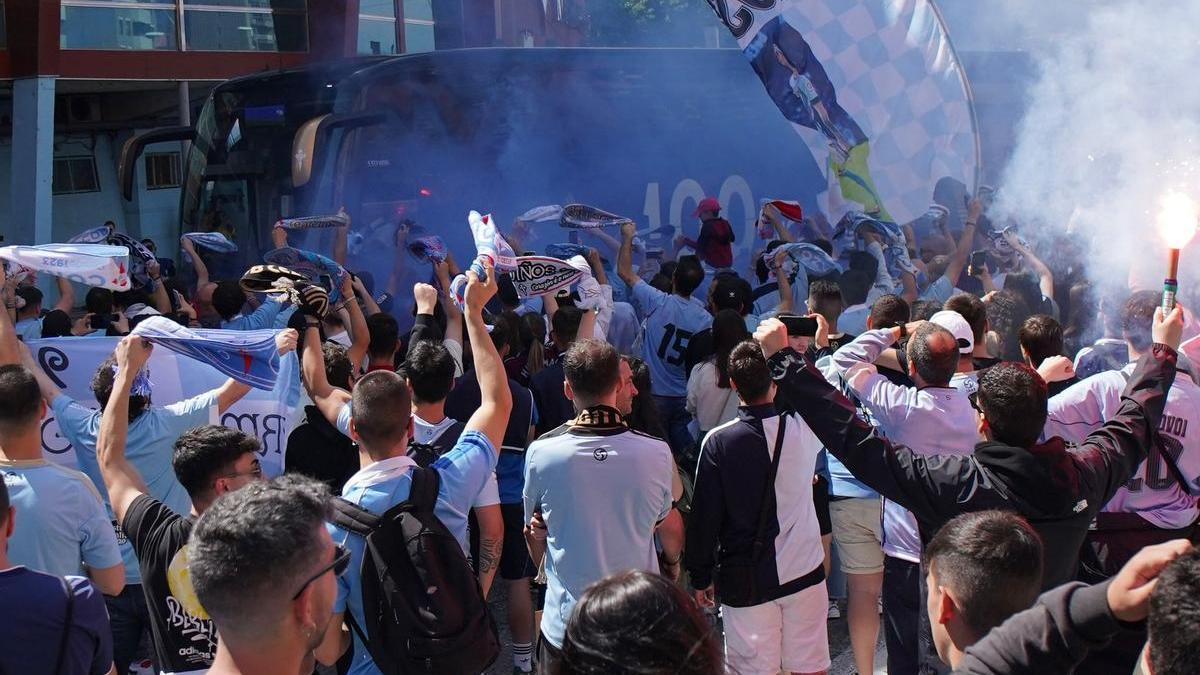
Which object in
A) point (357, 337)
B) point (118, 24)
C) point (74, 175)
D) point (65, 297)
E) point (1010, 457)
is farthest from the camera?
point (74, 175)

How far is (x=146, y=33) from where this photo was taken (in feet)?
58.6

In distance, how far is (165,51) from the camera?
58.9ft

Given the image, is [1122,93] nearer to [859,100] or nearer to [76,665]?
[859,100]

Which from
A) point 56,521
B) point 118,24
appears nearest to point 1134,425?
point 56,521

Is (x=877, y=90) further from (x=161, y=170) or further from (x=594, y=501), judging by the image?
(x=161, y=170)

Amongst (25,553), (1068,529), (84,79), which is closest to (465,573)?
(25,553)

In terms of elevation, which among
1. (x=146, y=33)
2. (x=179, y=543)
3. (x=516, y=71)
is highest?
(x=146, y=33)

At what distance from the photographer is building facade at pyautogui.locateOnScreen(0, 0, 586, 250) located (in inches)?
678

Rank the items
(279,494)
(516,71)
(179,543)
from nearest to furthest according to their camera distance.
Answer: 1. (279,494)
2. (179,543)
3. (516,71)

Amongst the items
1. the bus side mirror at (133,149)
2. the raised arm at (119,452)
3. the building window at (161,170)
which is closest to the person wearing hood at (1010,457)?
the raised arm at (119,452)

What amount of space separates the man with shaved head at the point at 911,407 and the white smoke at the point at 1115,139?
2.79 m

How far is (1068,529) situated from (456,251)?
8.10 metres

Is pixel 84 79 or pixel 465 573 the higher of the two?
pixel 84 79

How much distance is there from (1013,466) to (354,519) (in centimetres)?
180
